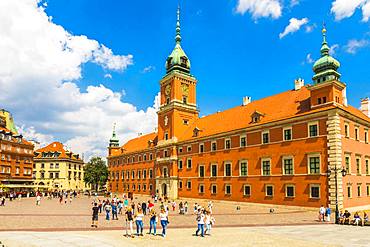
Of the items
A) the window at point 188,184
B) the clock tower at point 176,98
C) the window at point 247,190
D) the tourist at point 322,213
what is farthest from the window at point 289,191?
the clock tower at point 176,98

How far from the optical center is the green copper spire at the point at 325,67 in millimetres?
35322

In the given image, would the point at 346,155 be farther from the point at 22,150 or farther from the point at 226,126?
the point at 22,150

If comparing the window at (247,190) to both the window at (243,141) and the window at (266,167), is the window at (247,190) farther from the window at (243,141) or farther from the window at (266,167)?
the window at (243,141)

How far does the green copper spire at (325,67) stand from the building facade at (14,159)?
57.2m

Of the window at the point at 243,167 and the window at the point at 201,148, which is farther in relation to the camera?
the window at the point at 201,148

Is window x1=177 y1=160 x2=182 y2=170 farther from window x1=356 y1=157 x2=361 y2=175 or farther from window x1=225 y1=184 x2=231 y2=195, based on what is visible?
window x1=356 y1=157 x2=361 y2=175

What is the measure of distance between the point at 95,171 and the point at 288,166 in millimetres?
Result: 53401

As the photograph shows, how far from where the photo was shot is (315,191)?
34.0 meters

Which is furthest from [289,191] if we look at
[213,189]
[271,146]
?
[213,189]

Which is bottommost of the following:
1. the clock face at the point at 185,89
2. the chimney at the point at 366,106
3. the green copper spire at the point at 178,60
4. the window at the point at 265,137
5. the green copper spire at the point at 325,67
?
the window at the point at 265,137

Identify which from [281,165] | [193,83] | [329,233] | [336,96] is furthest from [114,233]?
[193,83]

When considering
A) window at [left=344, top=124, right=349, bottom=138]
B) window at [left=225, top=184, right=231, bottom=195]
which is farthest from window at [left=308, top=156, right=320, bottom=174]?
window at [left=225, top=184, right=231, bottom=195]

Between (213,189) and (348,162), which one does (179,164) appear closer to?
(213,189)

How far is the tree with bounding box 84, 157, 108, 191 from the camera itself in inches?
3063
